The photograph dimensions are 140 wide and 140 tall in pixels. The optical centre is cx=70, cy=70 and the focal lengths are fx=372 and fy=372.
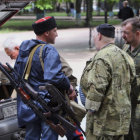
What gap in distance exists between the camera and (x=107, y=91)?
3.49 meters

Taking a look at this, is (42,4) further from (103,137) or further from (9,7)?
(103,137)

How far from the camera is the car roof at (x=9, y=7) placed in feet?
13.5

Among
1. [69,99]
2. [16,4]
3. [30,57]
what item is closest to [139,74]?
[69,99]

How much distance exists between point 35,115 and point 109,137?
795mm

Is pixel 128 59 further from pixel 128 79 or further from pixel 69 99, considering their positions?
pixel 69 99

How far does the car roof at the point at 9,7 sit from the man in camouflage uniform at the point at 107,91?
1125 mm

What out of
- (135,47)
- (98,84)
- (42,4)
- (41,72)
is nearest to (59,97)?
(41,72)

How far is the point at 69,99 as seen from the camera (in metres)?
4.11

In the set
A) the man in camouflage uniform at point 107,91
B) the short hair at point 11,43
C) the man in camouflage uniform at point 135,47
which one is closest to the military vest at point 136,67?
the man in camouflage uniform at point 135,47

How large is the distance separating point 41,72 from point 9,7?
3.25 ft

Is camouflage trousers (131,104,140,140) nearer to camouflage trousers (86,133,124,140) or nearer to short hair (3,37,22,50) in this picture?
camouflage trousers (86,133,124,140)

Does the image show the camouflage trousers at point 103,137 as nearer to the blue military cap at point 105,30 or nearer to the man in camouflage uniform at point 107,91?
the man in camouflage uniform at point 107,91

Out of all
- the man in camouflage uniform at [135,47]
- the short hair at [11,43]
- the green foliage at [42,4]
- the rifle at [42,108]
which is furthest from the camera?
the green foliage at [42,4]

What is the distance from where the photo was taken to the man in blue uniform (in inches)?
145
